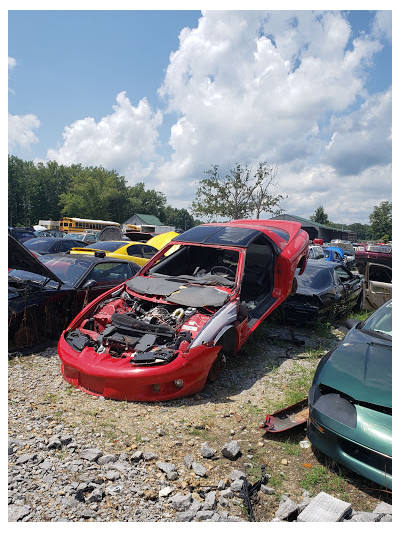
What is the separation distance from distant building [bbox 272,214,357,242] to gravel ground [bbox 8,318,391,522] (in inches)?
1434

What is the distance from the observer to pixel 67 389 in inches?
168

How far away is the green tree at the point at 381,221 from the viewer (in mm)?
55875

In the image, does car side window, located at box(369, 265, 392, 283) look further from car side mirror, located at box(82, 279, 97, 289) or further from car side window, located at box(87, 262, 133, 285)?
car side mirror, located at box(82, 279, 97, 289)

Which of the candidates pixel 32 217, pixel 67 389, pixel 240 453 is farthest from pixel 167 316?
pixel 32 217

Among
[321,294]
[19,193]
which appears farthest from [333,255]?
[19,193]

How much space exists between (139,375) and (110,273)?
3.44 metres

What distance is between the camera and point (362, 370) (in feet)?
11.0

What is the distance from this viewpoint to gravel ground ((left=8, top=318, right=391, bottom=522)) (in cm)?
252

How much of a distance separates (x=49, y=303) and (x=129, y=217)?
206ft

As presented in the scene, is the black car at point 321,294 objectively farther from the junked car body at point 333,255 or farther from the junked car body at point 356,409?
the junked car body at point 333,255

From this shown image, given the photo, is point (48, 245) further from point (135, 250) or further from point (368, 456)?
point (368, 456)

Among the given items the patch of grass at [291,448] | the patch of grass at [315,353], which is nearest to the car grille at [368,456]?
the patch of grass at [291,448]

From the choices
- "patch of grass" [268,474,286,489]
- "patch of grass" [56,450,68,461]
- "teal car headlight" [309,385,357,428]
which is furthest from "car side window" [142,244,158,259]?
"patch of grass" [268,474,286,489]

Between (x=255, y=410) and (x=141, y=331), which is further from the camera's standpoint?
(x=141, y=331)
